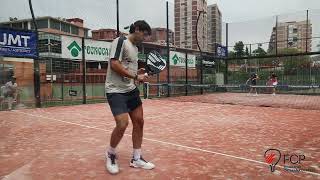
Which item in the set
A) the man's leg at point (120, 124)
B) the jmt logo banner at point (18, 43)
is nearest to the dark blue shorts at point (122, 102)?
the man's leg at point (120, 124)

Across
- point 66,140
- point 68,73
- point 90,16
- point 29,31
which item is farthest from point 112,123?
point 68,73

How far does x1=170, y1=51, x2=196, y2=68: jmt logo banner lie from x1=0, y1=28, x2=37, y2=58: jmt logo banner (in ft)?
29.8

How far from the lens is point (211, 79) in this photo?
26344mm

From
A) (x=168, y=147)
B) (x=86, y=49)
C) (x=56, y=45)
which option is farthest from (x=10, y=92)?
(x=168, y=147)

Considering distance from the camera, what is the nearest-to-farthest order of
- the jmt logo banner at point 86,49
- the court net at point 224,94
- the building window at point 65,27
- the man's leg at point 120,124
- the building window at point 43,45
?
the man's leg at point 120,124, the building window at point 43,45, the jmt logo banner at point 86,49, the court net at point 224,94, the building window at point 65,27

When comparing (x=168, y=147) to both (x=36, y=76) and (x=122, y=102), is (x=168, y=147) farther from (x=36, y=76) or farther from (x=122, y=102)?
(x=36, y=76)

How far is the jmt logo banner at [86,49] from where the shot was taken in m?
15.5

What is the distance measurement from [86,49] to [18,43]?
348 cm

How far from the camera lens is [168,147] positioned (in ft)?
20.9

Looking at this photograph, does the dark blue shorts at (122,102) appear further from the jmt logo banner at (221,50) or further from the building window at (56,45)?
the jmt logo banner at (221,50)

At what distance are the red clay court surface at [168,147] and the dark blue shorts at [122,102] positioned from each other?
0.80m

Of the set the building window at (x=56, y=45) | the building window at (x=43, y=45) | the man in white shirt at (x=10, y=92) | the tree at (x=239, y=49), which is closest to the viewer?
the man in white shirt at (x=10, y=92)

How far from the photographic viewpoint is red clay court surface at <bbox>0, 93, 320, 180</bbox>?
4.80 meters

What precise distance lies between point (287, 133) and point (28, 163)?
5287 millimetres
